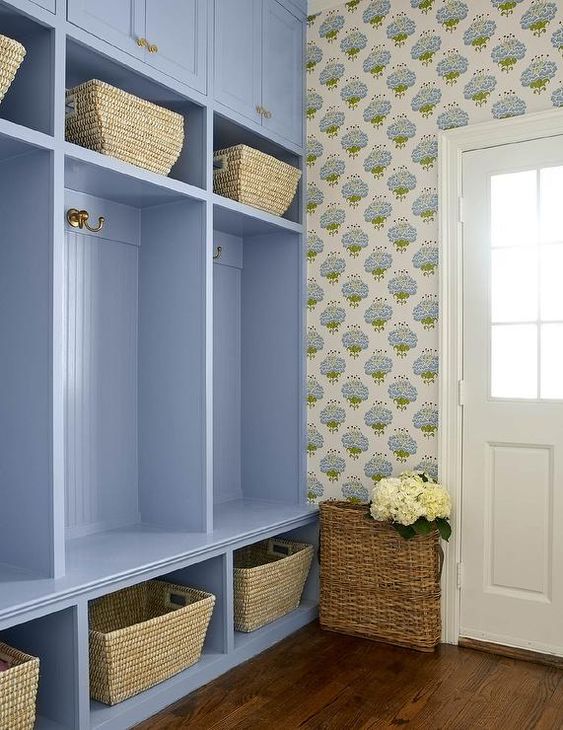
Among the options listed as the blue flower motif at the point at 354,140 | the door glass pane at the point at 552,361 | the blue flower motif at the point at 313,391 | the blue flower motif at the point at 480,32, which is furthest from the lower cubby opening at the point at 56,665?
the blue flower motif at the point at 480,32

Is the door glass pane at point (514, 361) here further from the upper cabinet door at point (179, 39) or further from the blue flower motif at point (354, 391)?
the upper cabinet door at point (179, 39)

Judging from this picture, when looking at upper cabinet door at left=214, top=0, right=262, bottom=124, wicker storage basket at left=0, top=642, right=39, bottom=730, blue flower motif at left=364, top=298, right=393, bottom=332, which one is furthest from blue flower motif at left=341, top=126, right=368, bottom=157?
wicker storage basket at left=0, top=642, right=39, bottom=730

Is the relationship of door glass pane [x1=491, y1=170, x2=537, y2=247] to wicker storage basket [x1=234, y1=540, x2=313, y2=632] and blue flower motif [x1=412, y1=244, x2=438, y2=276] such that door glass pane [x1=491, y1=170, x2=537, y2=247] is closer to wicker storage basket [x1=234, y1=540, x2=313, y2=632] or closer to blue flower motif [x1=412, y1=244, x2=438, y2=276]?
blue flower motif [x1=412, y1=244, x2=438, y2=276]

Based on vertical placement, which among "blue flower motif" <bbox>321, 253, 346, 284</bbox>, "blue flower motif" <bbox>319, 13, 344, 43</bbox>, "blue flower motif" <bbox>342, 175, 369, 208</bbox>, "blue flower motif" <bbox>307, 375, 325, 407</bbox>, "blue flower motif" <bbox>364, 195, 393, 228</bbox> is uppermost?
"blue flower motif" <bbox>319, 13, 344, 43</bbox>

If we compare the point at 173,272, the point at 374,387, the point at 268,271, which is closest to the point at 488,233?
the point at 374,387

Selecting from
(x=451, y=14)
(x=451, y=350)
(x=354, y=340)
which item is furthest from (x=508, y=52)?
(x=354, y=340)

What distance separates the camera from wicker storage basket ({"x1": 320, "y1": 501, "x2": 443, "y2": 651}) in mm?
2990

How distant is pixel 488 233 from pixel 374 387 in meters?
0.82

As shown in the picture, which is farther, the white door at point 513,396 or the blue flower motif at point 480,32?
the blue flower motif at point 480,32

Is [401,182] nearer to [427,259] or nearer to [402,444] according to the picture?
[427,259]

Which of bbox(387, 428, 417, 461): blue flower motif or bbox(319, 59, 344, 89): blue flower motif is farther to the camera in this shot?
bbox(319, 59, 344, 89): blue flower motif

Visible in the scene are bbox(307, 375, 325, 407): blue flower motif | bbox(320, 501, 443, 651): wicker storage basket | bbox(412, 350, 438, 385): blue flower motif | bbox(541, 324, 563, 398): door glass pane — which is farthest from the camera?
bbox(307, 375, 325, 407): blue flower motif

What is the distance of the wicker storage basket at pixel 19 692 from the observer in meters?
1.98

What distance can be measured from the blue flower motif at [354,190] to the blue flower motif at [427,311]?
56 cm
